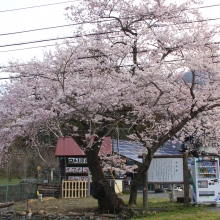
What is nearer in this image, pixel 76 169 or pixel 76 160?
pixel 76 169

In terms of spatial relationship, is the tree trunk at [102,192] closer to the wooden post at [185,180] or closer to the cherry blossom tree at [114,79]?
the cherry blossom tree at [114,79]

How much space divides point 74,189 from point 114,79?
10.5 metres

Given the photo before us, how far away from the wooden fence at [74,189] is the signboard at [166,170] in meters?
7.91

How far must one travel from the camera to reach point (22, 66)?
12141 mm

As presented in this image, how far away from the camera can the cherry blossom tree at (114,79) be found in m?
10.9

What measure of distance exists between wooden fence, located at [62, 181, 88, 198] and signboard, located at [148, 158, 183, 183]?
26.0ft

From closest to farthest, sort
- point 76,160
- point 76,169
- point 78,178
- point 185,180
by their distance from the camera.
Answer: point 185,180, point 78,178, point 76,169, point 76,160

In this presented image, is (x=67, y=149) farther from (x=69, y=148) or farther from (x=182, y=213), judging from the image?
(x=182, y=213)

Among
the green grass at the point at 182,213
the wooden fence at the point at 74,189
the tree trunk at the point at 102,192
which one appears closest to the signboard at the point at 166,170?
the green grass at the point at 182,213

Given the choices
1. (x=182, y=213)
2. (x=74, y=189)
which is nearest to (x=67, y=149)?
(x=74, y=189)

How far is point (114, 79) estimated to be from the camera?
11289mm

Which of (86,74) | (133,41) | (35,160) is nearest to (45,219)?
(86,74)

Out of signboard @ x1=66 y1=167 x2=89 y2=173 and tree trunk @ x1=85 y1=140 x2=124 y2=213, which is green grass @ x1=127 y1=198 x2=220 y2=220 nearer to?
tree trunk @ x1=85 y1=140 x2=124 y2=213

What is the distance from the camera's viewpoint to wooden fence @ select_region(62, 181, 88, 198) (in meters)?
20.0
